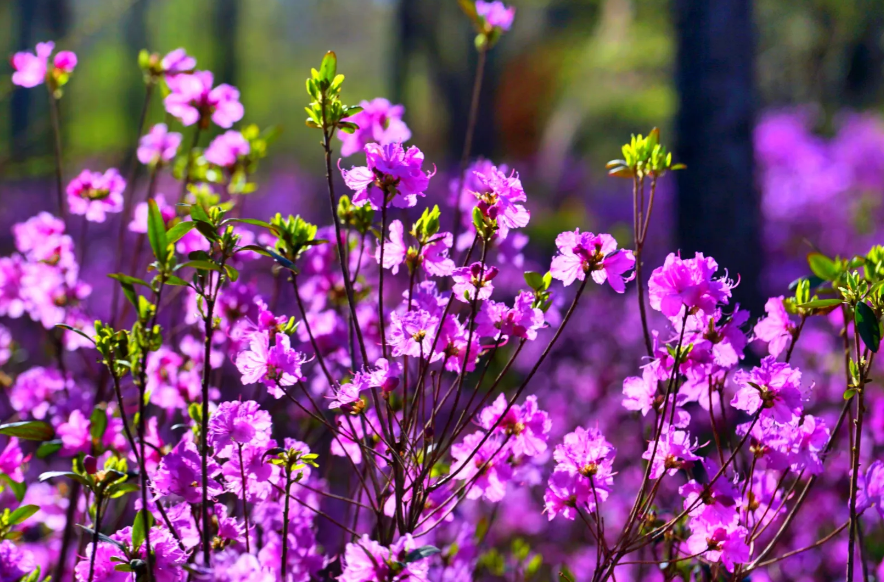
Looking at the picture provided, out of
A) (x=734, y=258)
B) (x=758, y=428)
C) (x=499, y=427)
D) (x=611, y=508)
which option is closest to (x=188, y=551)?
(x=499, y=427)

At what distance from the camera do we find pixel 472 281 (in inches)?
52.5

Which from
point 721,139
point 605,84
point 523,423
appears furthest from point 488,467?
point 605,84

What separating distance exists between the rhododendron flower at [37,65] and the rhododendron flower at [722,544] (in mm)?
1803

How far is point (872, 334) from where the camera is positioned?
1.24 meters

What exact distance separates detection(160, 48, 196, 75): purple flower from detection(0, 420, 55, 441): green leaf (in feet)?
3.33

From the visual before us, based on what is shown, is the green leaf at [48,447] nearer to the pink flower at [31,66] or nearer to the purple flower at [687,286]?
the pink flower at [31,66]

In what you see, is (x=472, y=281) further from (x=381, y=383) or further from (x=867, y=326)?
(x=867, y=326)

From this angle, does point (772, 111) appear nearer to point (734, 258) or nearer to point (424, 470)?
point (734, 258)

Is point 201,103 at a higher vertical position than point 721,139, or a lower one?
lower

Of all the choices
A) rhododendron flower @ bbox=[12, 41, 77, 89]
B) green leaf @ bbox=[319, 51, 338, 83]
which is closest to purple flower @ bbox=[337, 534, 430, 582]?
green leaf @ bbox=[319, 51, 338, 83]

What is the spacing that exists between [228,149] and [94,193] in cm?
Result: 34

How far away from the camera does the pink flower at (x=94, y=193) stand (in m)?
1.97

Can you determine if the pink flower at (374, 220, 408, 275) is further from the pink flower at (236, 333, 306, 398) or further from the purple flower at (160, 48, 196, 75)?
the purple flower at (160, 48, 196, 75)

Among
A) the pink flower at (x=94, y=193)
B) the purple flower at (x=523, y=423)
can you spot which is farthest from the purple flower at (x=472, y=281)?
the pink flower at (x=94, y=193)
